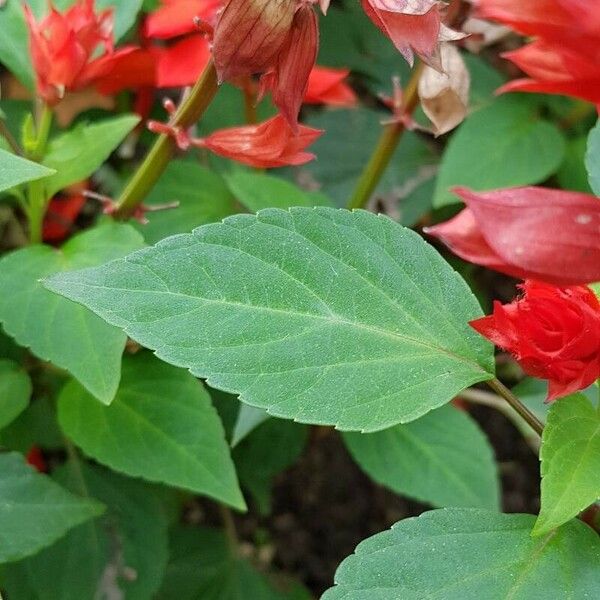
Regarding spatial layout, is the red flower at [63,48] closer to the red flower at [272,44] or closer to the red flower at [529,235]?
the red flower at [272,44]

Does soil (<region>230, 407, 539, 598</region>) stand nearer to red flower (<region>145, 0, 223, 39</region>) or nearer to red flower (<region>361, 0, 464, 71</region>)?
red flower (<region>145, 0, 223, 39</region>)

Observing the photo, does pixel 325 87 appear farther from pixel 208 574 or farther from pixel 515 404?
pixel 208 574

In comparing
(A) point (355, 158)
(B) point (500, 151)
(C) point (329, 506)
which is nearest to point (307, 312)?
(B) point (500, 151)

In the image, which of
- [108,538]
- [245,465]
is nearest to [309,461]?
[245,465]

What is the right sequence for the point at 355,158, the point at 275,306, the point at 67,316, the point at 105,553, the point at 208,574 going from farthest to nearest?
the point at 355,158
the point at 208,574
the point at 105,553
the point at 67,316
the point at 275,306

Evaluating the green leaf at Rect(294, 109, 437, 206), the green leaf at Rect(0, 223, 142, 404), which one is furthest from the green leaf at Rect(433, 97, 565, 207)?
the green leaf at Rect(0, 223, 142, 404)

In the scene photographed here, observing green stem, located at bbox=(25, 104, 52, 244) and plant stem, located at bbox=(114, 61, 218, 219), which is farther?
green stem, located at bbox=(25, 104, 52, 244)
